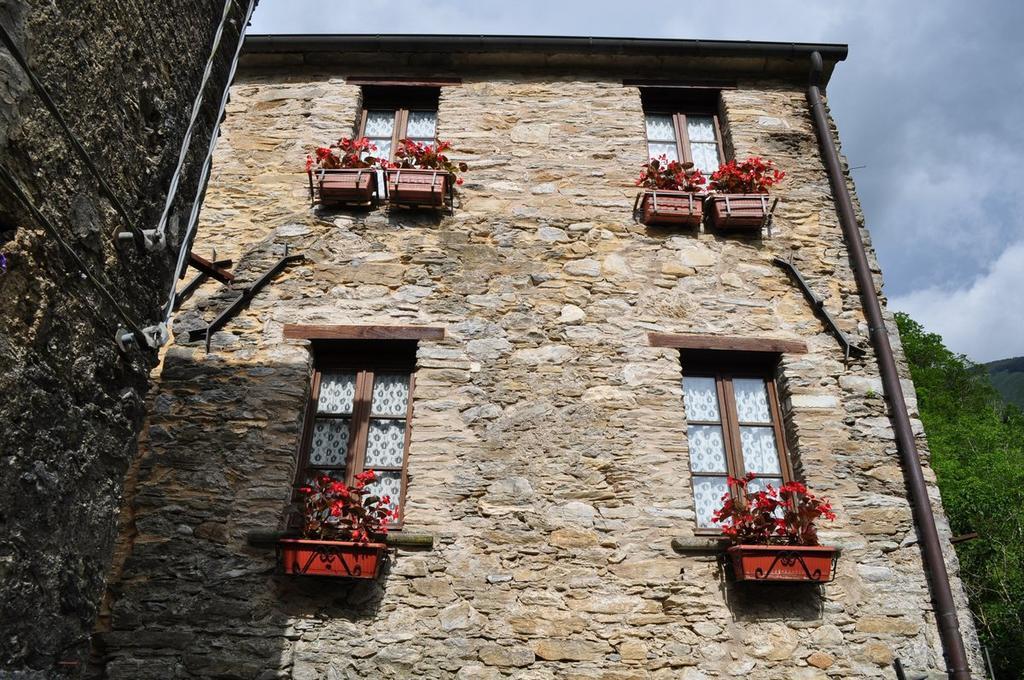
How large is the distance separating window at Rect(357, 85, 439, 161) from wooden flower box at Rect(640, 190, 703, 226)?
2.09 m

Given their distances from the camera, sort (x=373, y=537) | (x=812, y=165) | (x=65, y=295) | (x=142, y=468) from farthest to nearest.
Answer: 1. (x=812, y=165)
2. (x=142, y=468)
3. (x=373, y=537)
4. (x=65, y=295)

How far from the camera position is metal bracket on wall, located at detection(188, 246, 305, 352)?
215 inches

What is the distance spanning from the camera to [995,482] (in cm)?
1420

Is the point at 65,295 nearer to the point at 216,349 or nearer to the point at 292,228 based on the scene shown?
the point at 216,349

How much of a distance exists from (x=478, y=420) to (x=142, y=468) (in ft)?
7.36

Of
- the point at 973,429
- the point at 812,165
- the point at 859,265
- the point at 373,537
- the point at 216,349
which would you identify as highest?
the point at 973,429

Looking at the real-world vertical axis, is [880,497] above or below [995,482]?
below

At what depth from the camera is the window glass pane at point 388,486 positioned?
16.6ft

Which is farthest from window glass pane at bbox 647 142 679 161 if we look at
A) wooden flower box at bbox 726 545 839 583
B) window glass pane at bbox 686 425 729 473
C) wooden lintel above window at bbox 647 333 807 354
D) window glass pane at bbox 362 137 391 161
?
wooden flower box at bbox 726 545 839 583

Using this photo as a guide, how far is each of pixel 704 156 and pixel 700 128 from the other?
1.16 feet

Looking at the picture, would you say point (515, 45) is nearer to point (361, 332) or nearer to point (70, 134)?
point (361, 332)

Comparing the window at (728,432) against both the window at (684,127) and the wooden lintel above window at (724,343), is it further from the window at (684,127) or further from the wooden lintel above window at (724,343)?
the window at (684,127)

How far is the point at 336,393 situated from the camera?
543cm

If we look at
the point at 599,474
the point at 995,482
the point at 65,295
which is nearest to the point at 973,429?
the point at 995,482
